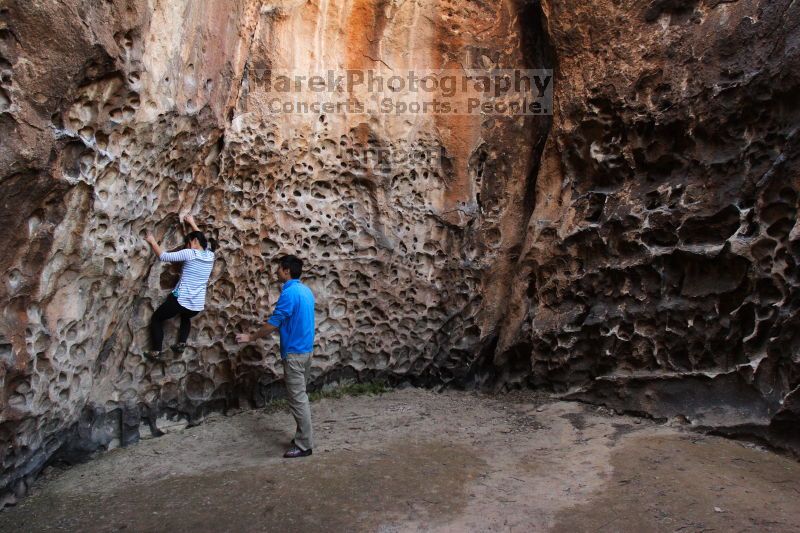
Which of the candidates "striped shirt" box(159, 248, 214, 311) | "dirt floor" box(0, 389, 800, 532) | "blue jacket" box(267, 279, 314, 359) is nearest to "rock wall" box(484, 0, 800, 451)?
"dirt floor" box(0, 389, 800, 532)

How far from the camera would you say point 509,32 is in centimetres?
642

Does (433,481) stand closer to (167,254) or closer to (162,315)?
(162,315)

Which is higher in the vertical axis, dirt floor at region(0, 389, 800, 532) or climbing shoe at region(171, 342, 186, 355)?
climbing shoe at region(171, 342, 186, 355)

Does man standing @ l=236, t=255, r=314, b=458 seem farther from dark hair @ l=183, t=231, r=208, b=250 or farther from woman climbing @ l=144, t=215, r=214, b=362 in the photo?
dark hair @ l=183, t=231, r=208, b=250

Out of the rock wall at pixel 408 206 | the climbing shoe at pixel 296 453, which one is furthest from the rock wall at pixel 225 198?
the climbing shoe at pixel 296 453

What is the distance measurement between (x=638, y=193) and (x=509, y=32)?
2037 millimetres

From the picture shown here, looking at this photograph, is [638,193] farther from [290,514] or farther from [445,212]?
[290,514]

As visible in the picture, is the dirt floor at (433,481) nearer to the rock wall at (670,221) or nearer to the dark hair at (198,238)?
the rock wall at (670,221)

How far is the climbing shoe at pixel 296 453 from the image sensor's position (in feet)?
15.5

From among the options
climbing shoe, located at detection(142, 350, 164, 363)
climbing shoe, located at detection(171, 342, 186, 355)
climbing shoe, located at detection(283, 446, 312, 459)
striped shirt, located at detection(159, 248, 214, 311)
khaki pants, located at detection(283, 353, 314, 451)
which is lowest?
climbing shoe, located at detection(283, 446, 312, 459)

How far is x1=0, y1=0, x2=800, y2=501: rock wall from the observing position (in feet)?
13.5

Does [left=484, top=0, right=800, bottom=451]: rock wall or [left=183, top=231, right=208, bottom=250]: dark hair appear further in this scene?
[left=183, top=231, right=208, bottom=250]: dark hair

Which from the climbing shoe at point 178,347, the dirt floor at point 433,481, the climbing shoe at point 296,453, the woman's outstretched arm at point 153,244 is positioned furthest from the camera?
the climbing shoe at point 178,347

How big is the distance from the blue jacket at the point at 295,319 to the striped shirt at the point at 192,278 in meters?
0.86
